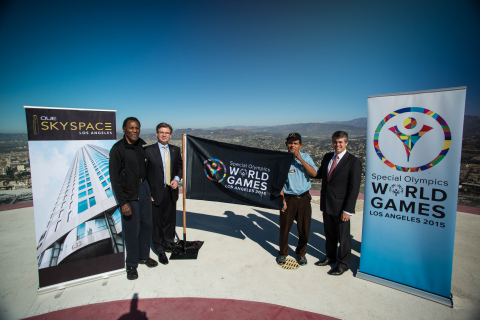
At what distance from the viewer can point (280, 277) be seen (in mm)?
3082


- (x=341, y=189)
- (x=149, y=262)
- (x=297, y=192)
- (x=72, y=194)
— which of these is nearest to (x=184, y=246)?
(x=149, y=262)

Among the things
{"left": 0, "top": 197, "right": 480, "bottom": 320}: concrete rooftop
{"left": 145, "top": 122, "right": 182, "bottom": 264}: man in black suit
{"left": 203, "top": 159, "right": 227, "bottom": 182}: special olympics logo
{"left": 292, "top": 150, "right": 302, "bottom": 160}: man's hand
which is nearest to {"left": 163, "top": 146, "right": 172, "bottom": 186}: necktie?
{"left": 145, "top": 122, "right": 182, "bottom": 264}: man in black suit

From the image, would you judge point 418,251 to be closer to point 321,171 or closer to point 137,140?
point 321,171

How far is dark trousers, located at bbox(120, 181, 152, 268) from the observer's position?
3108mm

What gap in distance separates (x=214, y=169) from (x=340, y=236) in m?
2.34

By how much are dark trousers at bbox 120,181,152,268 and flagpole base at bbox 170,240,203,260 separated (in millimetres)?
531

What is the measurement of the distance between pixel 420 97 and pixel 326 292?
290 centimetres

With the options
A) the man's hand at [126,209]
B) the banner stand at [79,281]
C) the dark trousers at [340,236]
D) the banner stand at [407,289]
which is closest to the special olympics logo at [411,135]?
the dark trousers at [340,236]

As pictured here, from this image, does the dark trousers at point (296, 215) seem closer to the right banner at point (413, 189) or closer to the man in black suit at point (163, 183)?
the right banner at point (413, 189)

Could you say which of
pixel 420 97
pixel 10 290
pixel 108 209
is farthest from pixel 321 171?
pixel 10 290

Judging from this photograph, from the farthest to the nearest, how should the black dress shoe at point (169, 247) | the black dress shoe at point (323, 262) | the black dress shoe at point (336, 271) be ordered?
the black dress shoe at point (169, 247) < the black dress shoe at point (323, 262) < the black dress shoe at point (336, 271)

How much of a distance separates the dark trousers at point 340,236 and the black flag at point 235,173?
0.92 meters

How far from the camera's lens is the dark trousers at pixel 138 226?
10.2 ft

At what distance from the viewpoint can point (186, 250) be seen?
12.5ft
